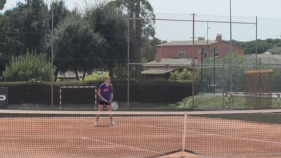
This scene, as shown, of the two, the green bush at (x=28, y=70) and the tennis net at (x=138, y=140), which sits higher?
the green bush at (x=28, y=70)

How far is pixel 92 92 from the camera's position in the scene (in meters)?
33.9

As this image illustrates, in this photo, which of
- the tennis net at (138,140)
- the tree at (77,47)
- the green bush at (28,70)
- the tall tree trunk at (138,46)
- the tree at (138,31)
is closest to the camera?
the tennis net at (138,140)

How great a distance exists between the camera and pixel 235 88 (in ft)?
99.5

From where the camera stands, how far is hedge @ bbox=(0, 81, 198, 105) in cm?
3316

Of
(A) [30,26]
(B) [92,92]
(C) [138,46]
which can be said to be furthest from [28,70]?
(C) [138,46]

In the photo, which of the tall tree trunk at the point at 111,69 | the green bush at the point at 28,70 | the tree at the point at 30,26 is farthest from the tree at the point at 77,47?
Result: the tree at the point at 30,26

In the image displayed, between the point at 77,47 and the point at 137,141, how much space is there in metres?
24.3

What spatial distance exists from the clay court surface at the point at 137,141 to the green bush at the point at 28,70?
17617 mm

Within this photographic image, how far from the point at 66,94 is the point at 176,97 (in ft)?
22.5

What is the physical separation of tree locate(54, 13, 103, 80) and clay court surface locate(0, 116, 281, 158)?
1849cm

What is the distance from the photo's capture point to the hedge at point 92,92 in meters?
33.2

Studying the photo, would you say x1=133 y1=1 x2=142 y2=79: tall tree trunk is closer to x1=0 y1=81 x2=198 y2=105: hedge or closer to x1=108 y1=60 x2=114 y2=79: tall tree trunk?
x1=0 y1=81 x2=198 y2=105: hedge

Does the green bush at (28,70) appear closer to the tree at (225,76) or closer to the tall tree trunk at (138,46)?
the tall tree trunk at (138,46)

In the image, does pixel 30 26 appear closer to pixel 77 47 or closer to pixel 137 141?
pixel 77 47
